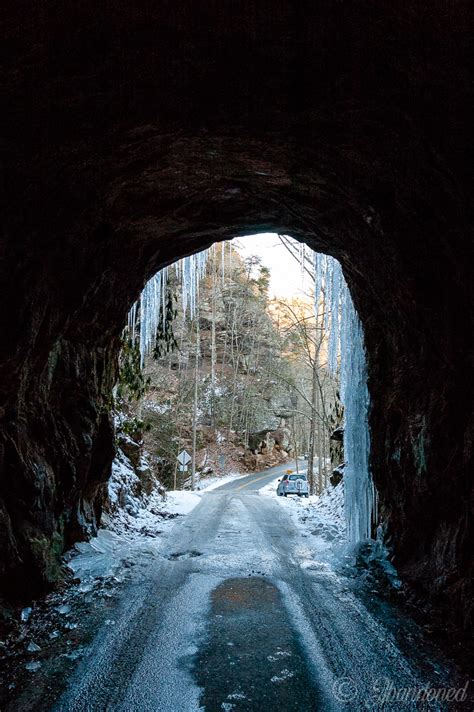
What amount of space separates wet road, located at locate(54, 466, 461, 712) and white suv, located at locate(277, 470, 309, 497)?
582 inches

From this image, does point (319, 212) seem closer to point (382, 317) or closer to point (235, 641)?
point (382, 317)

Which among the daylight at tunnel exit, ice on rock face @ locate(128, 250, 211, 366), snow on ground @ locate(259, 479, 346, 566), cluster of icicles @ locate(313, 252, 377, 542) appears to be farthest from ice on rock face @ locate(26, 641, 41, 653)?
ice on rock face @ locate(128, 250, 211, 366)

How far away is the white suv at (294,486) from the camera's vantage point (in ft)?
69.2

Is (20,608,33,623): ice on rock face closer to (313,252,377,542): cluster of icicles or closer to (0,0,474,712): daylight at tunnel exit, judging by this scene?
(0,0,474,712): daylight at tunnel exit

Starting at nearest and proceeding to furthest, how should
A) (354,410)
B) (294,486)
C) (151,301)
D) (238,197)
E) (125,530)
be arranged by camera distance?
(238,197) → (125,530) → (354,410) → (151,301) → (294,486)

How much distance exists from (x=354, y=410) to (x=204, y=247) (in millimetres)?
4335

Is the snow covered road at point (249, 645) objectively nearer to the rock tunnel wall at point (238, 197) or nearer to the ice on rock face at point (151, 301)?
the rock tunnel wall at point (238, 197)

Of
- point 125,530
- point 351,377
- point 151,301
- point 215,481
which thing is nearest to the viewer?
point 125,530

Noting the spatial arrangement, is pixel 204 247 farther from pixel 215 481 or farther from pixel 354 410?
pixel 215 481

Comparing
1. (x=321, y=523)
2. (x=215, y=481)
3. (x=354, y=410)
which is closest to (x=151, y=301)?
(x=354, y=410)

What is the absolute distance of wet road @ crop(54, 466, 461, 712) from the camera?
3.25m

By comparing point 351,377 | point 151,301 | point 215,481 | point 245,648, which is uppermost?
point 151,301

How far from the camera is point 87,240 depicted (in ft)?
18.7

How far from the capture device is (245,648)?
13.2ft
